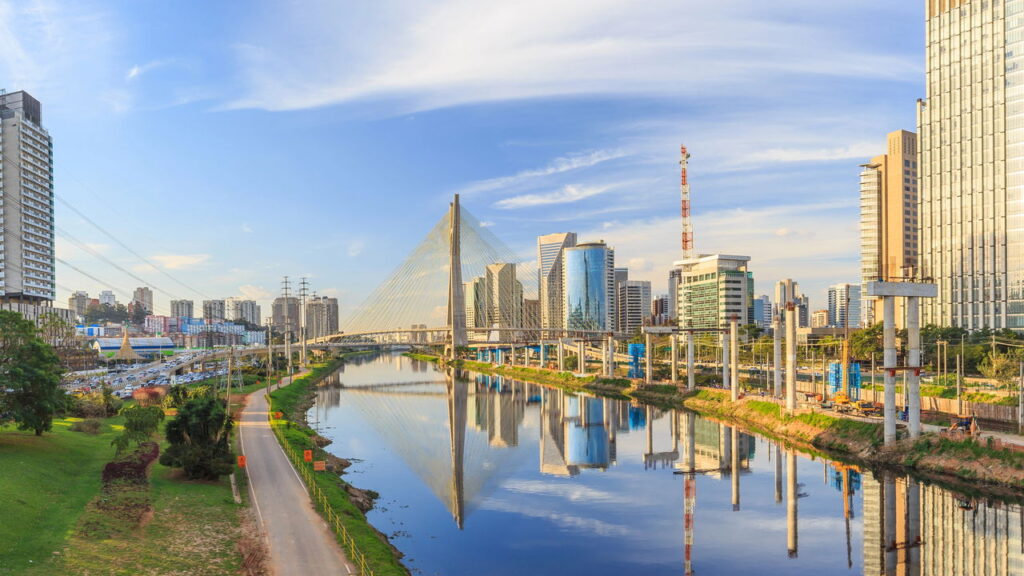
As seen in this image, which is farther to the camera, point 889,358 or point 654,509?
point 889,358

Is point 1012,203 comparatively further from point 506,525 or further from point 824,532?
point 506,525

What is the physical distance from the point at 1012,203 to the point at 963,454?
66463 mm

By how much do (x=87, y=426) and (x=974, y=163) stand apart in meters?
99.3

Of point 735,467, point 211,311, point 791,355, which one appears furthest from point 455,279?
point 735,467

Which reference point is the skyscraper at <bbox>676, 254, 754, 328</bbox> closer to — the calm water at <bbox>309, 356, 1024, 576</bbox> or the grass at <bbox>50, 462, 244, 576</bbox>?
the calm water at <bbox>309, 356, 1024, 576</bbox>

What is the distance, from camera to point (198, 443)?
30.5m

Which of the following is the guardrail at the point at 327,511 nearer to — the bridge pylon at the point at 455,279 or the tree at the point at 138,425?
the tree at the point at 138,425

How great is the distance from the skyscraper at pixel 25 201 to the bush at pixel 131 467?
83.1 m

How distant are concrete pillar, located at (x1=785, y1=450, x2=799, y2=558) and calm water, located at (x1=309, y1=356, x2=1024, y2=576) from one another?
0.09 m

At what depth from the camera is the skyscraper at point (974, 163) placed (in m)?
83.6

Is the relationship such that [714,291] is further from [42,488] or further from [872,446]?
[42,488]

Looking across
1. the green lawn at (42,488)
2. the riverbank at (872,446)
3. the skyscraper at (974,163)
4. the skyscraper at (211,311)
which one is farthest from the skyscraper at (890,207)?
the green lawn at (42,488)

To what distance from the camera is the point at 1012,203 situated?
83.8 metres

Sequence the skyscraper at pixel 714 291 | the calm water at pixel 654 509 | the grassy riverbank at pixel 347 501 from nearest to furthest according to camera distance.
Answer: the grassy riverbank at pixel 347 501 → the calm water at pixel 654 509 → the skyscraper at pixel 714 291
